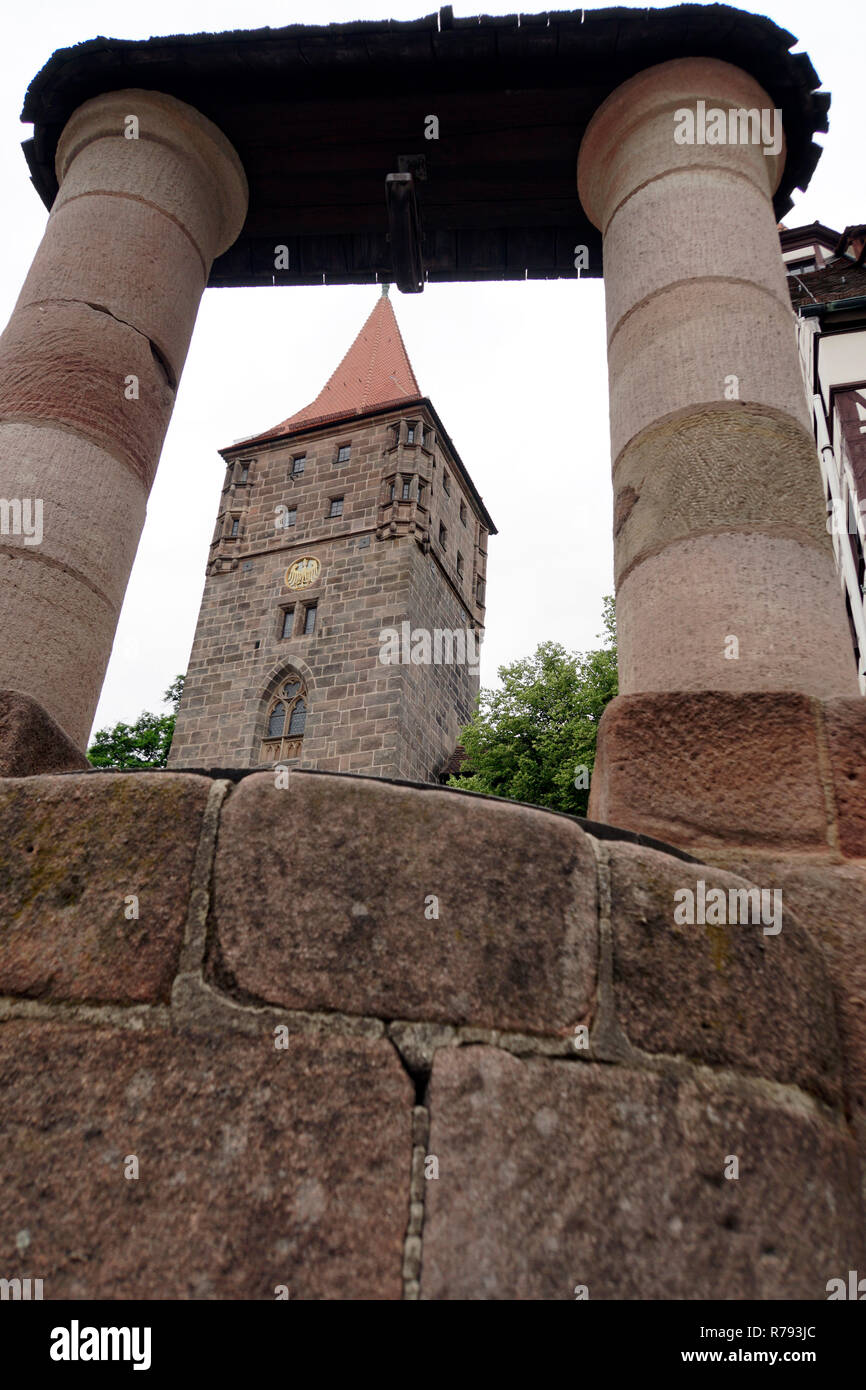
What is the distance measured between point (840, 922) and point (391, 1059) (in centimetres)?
97

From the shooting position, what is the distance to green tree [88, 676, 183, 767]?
26953mm

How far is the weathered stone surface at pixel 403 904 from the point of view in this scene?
1.30 metres

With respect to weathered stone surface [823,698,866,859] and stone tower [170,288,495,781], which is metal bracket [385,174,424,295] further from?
stone tower [170,288,495,781]

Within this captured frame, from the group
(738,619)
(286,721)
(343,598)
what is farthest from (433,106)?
(343,598)

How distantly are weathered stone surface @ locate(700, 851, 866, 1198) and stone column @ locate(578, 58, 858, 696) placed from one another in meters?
0.43

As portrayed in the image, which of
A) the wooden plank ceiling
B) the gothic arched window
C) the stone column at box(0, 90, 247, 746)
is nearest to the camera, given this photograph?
the stone column at box(0, 90, 247, 746)

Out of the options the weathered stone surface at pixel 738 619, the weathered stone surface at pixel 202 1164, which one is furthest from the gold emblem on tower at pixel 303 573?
the weathered stone surface at pixel 202 1164

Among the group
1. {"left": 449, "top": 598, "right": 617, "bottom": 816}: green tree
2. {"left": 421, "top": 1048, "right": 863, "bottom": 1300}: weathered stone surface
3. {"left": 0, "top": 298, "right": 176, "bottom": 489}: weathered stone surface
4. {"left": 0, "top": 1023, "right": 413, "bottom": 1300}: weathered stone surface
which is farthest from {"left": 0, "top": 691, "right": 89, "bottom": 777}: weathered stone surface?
{"left": 449, "top": 598, "right": 617, "bottom": 816}: green tree

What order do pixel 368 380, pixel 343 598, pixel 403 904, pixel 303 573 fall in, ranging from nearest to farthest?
pixel 403 904
pixel 343 598
pixel 303 573
pixel 368 380

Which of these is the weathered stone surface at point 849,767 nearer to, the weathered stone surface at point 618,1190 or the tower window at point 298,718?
the weathered stone surface at point 618,1190

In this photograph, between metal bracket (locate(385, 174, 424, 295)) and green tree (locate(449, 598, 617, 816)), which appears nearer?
metal bracket (locate(385, 174, 424, 295))

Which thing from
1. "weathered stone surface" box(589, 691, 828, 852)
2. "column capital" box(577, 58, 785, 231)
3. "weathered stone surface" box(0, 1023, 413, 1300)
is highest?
"column capital" box(577, 58, 785, 231)

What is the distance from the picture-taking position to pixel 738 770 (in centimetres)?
195

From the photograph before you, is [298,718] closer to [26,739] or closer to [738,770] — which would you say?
[26,739]
